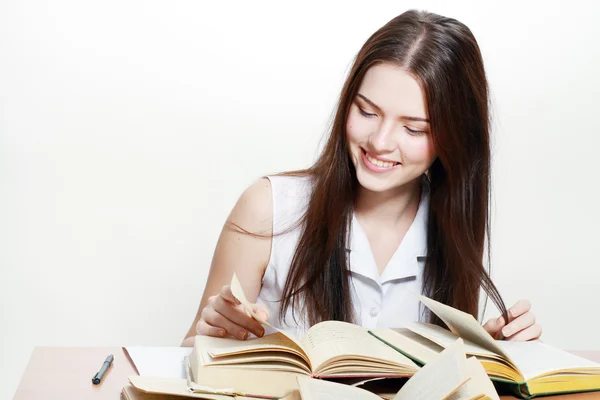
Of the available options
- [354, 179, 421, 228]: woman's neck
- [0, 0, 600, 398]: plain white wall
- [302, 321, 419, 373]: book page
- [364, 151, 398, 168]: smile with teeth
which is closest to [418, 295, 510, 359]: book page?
[302, 321, 419, 373]: book page

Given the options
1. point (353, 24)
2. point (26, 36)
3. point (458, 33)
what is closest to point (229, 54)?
point (353, 24)

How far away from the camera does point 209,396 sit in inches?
42.4

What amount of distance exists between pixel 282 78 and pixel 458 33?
1.26m

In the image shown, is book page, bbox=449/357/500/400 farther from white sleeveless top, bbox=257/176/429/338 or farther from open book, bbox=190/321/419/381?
white sleeveless top, bbox=257/176/429/338

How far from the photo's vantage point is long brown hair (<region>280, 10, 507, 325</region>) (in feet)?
5.80

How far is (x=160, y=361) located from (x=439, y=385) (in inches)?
19.5

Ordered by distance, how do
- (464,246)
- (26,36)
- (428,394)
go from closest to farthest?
(428,394), (464,246), (26,36)

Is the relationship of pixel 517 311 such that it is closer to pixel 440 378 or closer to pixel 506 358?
pixel 506 358

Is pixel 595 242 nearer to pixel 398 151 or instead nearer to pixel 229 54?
pixel 229 54

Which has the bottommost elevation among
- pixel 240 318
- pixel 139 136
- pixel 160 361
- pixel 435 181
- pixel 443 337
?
pixel 139 136

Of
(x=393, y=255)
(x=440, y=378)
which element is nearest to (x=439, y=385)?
(x=440, y=378)

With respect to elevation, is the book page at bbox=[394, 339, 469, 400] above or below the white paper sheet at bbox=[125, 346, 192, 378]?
above

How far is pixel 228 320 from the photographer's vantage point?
1361 millimetres

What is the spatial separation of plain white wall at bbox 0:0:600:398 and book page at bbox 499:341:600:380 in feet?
5.43
